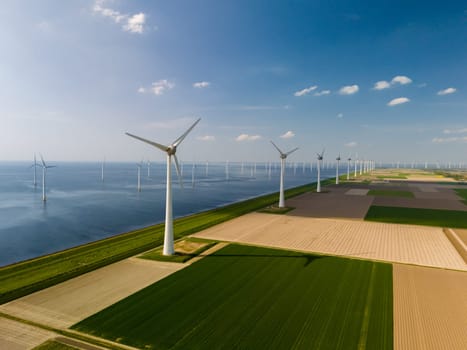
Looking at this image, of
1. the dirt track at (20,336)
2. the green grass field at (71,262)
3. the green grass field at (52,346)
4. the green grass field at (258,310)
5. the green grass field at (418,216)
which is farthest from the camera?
the green grass field at (418,216)

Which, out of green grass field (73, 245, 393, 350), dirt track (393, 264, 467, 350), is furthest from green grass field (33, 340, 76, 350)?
dirt track (393, 264, 467, 350)

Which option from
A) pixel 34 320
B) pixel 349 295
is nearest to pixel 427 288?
pixel 349 295

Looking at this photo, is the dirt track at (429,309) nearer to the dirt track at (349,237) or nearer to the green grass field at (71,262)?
the dirt track at (349,237)

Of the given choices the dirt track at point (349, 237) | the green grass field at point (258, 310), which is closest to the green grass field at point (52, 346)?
the green grass field at point (258, 310)

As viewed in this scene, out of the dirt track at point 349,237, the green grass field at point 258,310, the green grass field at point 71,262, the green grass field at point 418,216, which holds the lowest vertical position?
the green grass field at point 71,262

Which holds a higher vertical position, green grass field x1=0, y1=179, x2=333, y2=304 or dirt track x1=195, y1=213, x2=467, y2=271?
dirt track x1=195, y1=213, x2=467, y2=271

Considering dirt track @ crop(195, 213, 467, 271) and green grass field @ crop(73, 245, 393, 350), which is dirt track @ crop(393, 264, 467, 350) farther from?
dirt track @ crop(195, 213, 467, 271)
